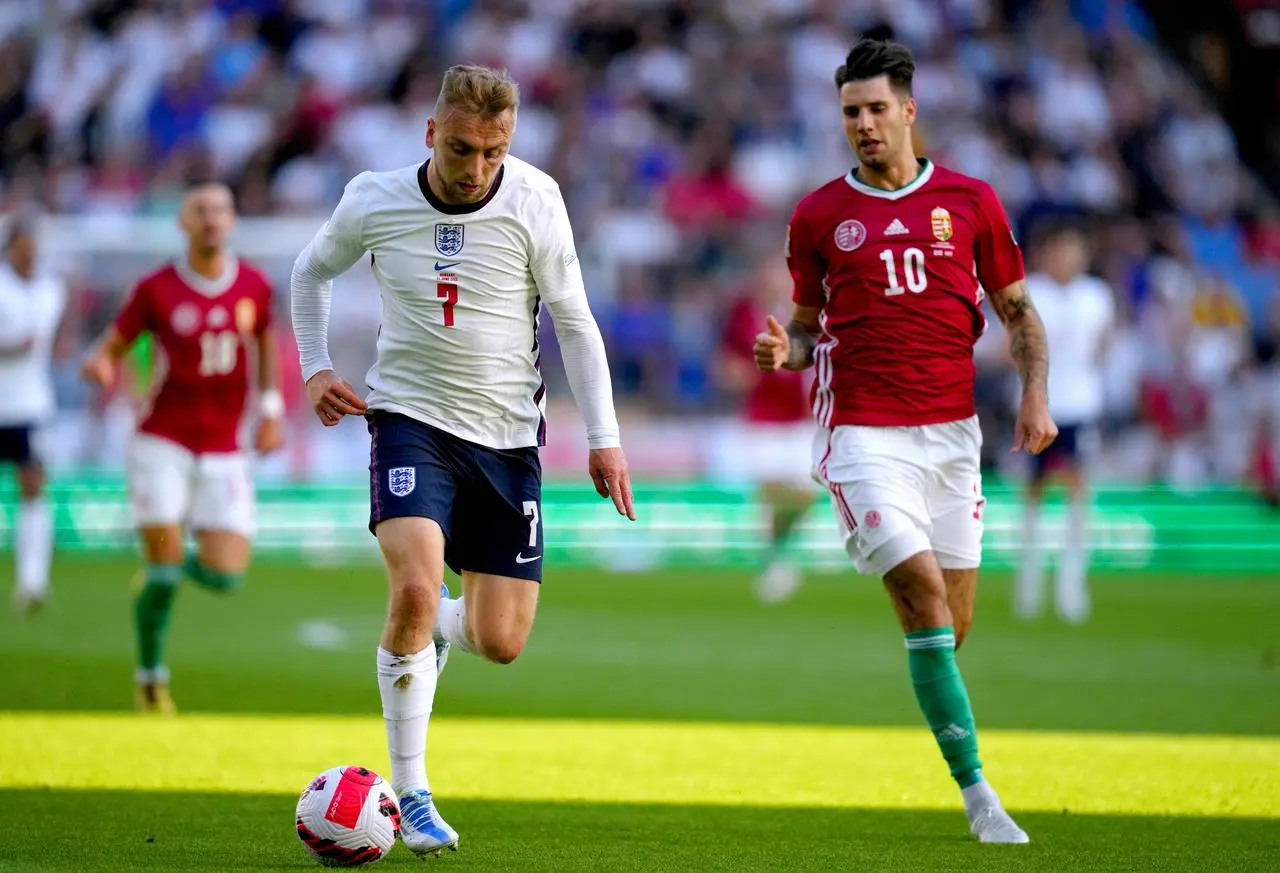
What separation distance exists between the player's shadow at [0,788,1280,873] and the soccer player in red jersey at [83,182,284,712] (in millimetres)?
3102

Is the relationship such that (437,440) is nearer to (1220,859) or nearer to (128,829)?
(128,829)

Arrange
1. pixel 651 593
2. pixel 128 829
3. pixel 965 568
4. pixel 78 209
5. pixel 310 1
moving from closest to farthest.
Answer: pixel 128 829 < pixel 965 568 < pixel 651 593 < pixel 78 209 < pixel 310 1

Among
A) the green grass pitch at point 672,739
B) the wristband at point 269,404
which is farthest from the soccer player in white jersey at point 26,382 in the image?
the wristband at point 269,404

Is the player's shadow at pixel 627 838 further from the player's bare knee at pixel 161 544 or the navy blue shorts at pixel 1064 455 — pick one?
the navy blue shorts at pixel 1064 455

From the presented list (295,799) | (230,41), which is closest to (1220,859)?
(295,799)

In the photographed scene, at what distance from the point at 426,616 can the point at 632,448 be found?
14.9 meters

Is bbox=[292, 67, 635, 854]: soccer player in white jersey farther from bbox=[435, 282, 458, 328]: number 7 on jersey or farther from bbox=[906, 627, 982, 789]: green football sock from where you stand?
bbox=[906, 627, 982, 789]: green football sock

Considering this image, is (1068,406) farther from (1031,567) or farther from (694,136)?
(694,136)

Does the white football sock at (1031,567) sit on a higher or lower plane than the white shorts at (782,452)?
lower

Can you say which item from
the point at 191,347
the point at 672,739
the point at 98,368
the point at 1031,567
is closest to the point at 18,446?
the point at 98,368

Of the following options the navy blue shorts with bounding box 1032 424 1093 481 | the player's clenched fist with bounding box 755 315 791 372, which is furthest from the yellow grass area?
the navy blue shorts with bounding box 1032 424 1093 481

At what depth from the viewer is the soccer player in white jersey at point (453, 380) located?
6.48m

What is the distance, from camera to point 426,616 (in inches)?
254

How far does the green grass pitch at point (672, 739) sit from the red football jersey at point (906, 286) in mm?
1565
